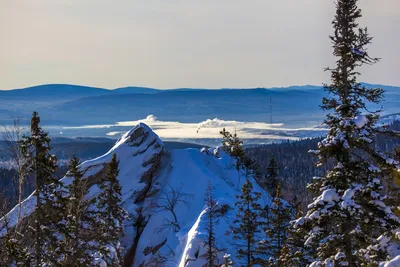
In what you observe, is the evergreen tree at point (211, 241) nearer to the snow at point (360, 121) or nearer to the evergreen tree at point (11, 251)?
the evergreen tree at point (11, 251)

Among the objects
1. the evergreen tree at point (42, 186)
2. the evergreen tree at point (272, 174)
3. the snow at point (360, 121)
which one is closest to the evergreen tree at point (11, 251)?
the evergreen tree at point (42, 186)

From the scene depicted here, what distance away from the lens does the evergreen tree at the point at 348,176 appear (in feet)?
53.5

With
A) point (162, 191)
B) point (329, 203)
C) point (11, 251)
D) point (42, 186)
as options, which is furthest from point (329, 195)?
point (162, 191)

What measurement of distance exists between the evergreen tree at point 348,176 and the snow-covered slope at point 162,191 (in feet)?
75.7

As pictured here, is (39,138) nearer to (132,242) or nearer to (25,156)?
(25,156)

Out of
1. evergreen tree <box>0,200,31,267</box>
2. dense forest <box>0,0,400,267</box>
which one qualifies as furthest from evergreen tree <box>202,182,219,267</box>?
evergreen tree <box>0,200,31,267</box>

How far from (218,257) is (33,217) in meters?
18.4

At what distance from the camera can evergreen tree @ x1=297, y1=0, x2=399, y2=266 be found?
→ 642 inches

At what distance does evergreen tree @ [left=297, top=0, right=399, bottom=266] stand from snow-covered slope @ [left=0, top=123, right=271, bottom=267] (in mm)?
23061

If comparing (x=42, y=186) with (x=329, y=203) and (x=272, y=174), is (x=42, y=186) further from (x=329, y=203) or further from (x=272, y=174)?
(x=272, y=174)

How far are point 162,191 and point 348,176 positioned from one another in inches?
1398

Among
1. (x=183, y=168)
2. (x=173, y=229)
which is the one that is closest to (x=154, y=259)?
(x=173, y=229)

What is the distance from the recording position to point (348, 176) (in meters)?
17.0

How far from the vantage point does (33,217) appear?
23344mm
